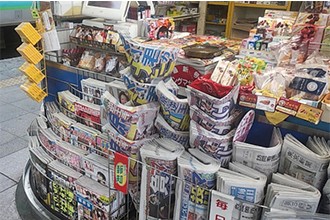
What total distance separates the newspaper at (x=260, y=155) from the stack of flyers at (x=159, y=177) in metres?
0.21

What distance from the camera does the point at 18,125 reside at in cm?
282

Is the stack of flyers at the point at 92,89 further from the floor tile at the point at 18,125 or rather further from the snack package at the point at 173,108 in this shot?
the floor tile at the point at 18,125

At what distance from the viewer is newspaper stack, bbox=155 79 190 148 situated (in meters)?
1.16

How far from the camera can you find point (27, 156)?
91.6 inches

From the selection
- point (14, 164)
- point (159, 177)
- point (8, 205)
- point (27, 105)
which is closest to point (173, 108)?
point (159, 177)

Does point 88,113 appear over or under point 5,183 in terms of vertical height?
over

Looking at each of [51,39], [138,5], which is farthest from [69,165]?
[138,5]

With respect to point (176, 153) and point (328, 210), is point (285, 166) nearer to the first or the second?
point (328, 210)

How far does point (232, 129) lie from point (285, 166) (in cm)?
21

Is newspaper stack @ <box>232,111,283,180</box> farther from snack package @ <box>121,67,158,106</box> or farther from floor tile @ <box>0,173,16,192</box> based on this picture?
floor tile @ <box>0,173,16,192</box>

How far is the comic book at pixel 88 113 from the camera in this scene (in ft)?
5.05

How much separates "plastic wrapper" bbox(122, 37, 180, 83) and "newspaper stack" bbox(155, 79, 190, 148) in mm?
44

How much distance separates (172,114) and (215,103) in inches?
8.1

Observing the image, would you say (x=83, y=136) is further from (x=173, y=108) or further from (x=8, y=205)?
(x=8, y=205)
